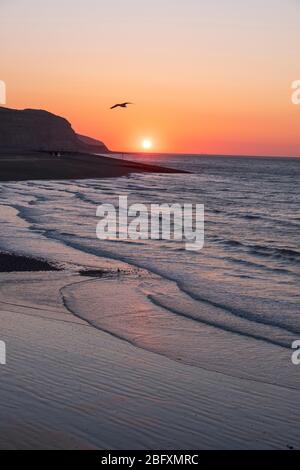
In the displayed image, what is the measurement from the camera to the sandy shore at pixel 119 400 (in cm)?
638

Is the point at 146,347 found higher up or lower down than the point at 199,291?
lower down

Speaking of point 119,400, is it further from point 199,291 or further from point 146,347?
point 199,291

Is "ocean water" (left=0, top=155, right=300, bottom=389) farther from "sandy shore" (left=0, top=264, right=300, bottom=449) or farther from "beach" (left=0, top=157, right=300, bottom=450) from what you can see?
"sandy shore" (left=0, top=264, right=300, bottom=449)

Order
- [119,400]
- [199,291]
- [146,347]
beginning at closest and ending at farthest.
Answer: [119,400], [146,347], [199,291]

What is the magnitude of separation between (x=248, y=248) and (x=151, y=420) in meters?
15.4

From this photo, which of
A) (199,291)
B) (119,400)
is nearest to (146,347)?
(119,400)

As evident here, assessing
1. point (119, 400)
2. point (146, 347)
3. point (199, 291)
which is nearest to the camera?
point (119, 400)

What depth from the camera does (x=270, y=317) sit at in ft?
39.5

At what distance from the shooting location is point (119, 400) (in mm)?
7336

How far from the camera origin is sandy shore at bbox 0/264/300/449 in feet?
20.9

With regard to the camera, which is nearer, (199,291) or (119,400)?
(119,400)
